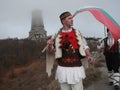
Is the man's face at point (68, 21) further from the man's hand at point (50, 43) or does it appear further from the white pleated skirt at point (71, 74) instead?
the white pleated skirt at point (71, 74)

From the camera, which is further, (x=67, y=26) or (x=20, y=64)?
(x=20, y=64)

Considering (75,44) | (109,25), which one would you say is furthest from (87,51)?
(109,25)

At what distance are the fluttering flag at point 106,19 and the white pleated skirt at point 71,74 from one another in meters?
0.84

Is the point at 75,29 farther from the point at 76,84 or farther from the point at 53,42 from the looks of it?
the point at 76,84

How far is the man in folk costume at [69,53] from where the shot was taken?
661 cm

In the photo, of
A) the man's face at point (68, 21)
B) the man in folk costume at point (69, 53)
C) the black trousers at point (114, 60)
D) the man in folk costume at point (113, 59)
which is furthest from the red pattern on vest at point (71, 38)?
the black trousers at point (114, 60)

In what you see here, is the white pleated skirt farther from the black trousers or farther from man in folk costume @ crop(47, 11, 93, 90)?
the black trousers

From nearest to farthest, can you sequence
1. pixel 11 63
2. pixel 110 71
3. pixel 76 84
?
pixel 76 84, pixel 110 71, pixel 11 63

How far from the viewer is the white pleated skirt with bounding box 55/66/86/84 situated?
21.6 ft

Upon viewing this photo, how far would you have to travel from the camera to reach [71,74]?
661 cm

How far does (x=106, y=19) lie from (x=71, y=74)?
115cm

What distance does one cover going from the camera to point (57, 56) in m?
6.67

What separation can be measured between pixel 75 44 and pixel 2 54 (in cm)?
3072

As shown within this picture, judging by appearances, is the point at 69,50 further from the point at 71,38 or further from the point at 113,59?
the point at 113,59
